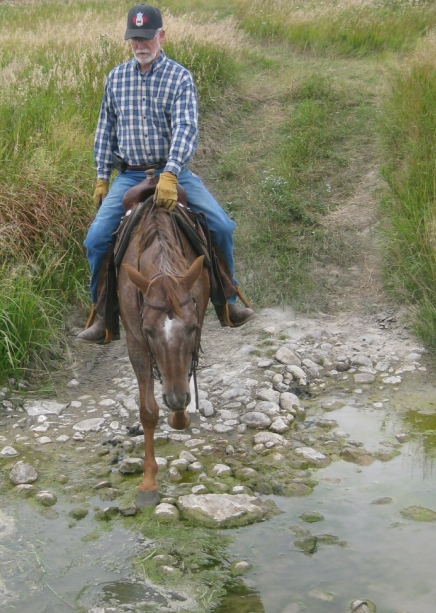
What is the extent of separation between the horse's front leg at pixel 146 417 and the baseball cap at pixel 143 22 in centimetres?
199

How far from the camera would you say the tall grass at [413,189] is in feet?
24.0

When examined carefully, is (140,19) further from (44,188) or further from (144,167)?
(44,188)

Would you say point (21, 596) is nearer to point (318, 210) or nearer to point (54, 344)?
point (54, 344)

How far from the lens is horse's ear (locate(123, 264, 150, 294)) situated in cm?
404

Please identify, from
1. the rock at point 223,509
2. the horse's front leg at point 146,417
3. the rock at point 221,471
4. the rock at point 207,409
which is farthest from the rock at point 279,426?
the horse's front leg at point 146,417

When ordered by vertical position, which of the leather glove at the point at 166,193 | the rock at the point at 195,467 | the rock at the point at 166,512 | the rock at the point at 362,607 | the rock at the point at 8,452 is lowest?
the rock at the point at 195,467

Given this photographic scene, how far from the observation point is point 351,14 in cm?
1514

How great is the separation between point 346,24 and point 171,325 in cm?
1223

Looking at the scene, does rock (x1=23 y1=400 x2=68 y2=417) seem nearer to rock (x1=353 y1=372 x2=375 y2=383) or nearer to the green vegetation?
the green vegetation

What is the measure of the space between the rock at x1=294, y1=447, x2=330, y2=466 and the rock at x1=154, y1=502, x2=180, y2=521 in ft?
3.49

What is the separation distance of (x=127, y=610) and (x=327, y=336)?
153 inches

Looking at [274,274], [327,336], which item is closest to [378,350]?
[327,336]

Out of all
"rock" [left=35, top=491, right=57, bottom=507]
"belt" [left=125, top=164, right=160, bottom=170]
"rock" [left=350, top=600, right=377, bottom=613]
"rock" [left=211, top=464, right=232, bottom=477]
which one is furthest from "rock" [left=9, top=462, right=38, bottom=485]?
"rock" [left=350, top=600, right=377, bottom=613]

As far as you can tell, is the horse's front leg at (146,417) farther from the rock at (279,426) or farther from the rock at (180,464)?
the rock at (279,426)
